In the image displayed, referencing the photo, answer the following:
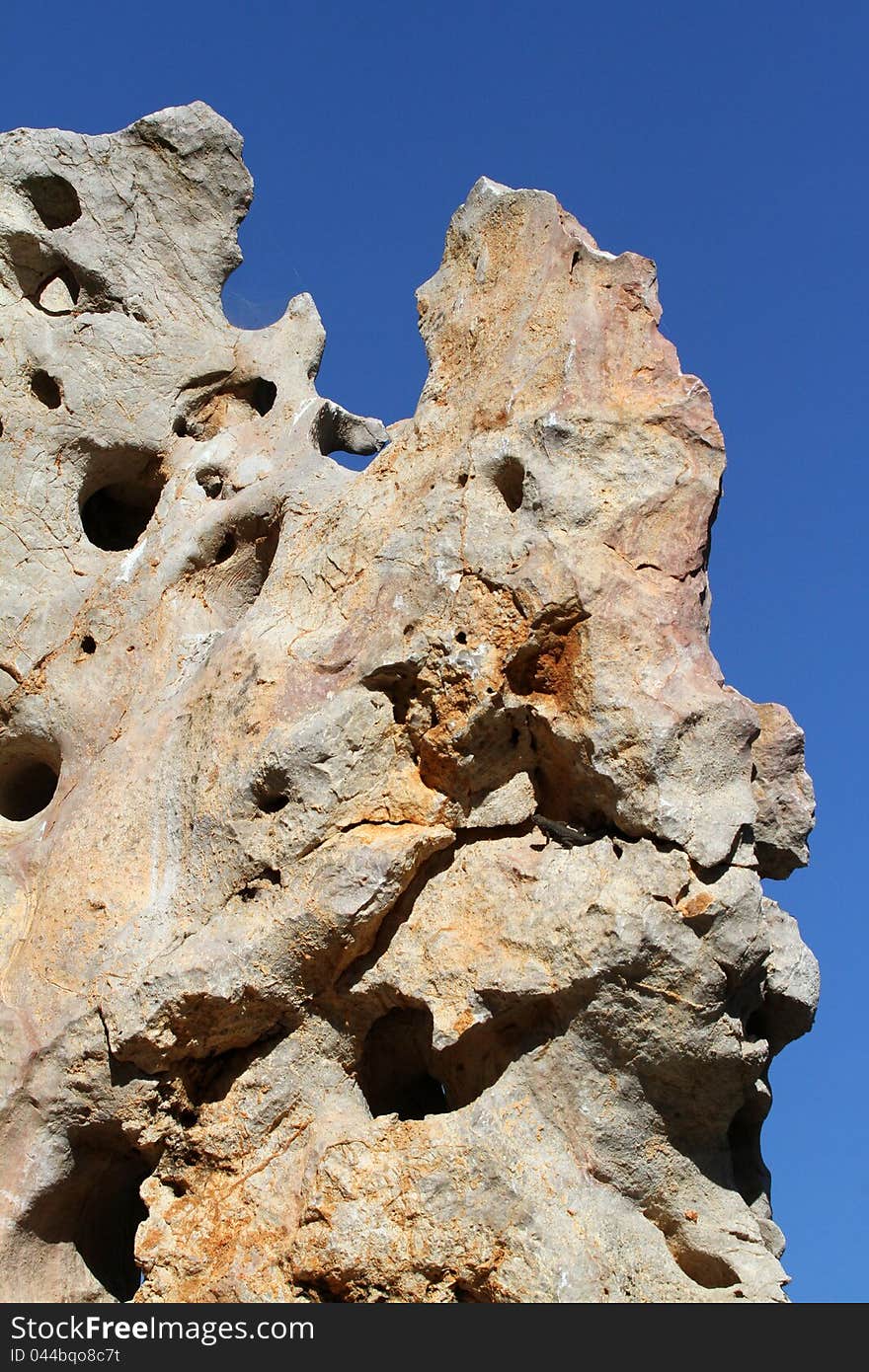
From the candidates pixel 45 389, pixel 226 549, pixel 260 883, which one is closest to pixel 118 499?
pixel 45 389

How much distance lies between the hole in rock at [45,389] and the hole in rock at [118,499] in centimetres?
36

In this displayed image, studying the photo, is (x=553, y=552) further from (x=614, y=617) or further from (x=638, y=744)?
(x=638, y=744)

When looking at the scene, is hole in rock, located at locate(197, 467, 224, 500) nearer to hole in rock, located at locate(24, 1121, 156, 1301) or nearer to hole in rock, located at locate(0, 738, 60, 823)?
hole in rock, located at locate(0, 738, 60, 823)

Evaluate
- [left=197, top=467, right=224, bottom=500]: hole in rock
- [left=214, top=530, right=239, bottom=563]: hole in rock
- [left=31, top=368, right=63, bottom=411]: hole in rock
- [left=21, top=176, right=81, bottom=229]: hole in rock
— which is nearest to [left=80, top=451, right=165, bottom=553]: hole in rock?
[left=197, top=467, right=224, bottom=500]: hole in rock

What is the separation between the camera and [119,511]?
294 inches

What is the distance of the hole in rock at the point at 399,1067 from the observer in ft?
18.0

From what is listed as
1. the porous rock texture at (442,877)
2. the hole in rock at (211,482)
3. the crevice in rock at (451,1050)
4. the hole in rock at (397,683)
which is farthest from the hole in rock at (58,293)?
the crevice in rock at (451,1050)

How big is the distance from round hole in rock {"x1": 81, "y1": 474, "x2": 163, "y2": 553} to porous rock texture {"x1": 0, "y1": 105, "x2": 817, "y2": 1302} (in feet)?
2.74

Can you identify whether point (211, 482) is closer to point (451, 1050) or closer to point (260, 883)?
point (260, 883)

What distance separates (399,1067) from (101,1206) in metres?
1.23

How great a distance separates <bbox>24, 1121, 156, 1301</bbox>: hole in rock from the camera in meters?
5.54

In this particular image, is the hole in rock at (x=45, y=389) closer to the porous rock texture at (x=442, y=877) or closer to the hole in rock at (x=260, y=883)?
the porous rock texture at (x=442, y=877)

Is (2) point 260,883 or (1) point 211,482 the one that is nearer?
(2) point 260,883
